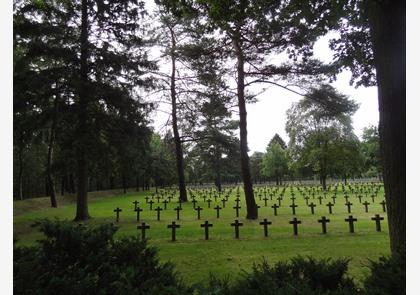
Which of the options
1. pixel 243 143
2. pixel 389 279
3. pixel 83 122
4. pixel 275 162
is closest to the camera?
pixel 389 279

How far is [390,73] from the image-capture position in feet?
17.5

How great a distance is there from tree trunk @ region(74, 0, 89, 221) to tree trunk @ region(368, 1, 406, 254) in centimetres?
1406

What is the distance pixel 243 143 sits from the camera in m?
18.0

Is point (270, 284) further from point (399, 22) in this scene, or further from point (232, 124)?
point (232, 124)

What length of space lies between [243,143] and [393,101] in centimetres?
1269

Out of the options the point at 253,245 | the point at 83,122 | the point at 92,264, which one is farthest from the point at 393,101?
the point at 83,122

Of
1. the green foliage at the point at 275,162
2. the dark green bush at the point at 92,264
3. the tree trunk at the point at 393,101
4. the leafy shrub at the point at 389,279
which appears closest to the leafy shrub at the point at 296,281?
the leafy shrub at the point at 389,279

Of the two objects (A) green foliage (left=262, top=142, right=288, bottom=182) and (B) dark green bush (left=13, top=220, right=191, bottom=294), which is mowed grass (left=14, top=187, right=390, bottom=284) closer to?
(B) dark green bush (left=13, top=220, right=191, bottom=294)

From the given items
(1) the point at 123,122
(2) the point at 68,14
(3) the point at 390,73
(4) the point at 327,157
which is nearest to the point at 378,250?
(3) the point at 390,73

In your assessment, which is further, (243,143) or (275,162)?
(275,162)

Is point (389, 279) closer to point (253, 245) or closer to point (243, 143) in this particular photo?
point (253, 245)

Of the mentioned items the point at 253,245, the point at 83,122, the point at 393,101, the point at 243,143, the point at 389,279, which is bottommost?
the point at 253,245

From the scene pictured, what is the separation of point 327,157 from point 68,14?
106 ft

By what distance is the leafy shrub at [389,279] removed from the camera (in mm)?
3086
